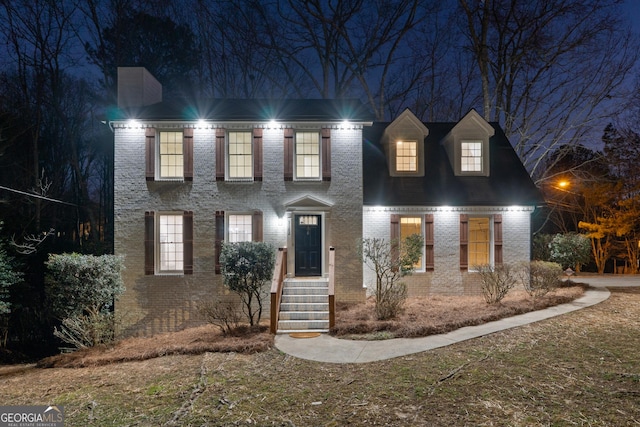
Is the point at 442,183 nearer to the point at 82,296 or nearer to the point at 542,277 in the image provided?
the point at 542,277

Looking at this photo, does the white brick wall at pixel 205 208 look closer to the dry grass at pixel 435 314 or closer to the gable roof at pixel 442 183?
the gable roof at pixel 442 183

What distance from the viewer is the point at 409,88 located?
24.4 m

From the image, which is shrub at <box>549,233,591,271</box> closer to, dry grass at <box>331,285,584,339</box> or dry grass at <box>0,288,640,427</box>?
dry grass at <box>331,285,584,339</box>

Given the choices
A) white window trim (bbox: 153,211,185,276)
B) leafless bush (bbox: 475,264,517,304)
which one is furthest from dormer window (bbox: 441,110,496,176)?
white window trim (bbox: 153,211,185,276)

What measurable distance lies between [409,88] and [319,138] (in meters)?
13.0

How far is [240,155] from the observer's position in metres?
13.7

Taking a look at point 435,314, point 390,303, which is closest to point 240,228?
point 390,303

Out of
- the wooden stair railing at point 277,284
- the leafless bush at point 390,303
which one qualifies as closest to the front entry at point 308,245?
the wooden stair railing at point 277,284

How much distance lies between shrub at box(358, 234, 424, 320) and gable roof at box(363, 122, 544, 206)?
1.87 metres

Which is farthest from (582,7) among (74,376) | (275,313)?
(74,376)

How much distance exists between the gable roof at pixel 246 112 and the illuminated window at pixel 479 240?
→ 5639 millimetres

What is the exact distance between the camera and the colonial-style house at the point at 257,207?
43.6 ft

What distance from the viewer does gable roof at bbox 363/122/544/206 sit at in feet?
46.9

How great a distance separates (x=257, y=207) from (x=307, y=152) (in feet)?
8.53
